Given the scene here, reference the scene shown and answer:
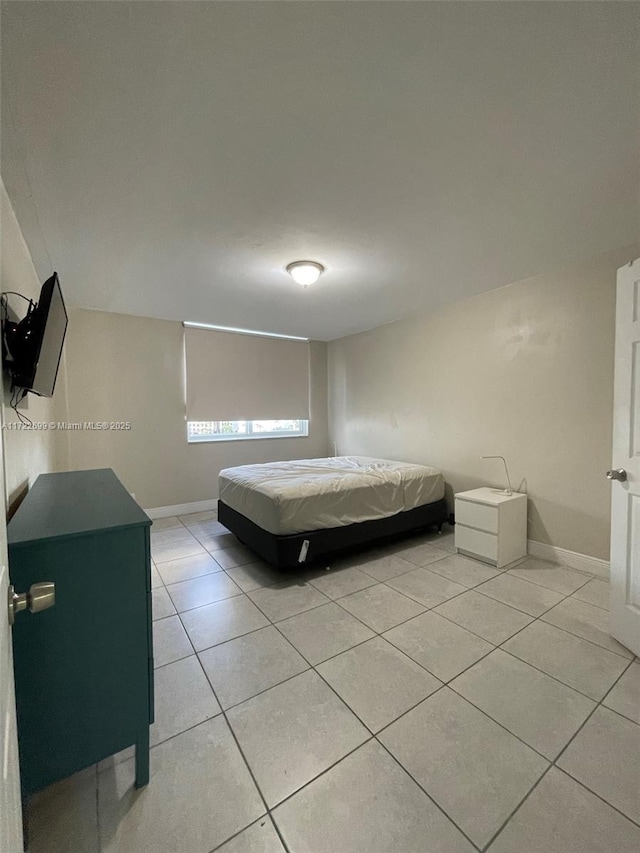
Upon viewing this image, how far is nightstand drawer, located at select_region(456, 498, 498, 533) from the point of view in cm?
282

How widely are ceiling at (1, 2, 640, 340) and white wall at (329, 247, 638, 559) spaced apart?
0.49m

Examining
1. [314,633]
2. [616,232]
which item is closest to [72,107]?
[314,633]

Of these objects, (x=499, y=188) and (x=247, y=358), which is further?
(x=247, y=358)

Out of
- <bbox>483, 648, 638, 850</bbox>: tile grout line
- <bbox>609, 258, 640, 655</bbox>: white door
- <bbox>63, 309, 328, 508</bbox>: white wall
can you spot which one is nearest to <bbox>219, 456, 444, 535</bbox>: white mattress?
<bbox>63, 309, 328, 508</bbox>: white wall

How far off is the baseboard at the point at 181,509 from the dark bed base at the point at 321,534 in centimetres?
110

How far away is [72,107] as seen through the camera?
131 centimetres

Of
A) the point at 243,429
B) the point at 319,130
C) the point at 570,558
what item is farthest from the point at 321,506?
the point at 243,429

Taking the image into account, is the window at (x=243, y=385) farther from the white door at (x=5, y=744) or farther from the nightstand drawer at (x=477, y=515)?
the white door at (x=5, y=744)

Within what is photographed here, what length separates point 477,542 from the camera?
2947 mm

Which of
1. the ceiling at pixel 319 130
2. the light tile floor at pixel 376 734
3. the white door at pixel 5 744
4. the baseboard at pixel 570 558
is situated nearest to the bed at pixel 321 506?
the light tile floor at pixel 376 734

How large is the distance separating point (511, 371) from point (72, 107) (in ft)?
11.1

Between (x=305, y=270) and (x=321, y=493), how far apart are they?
1771 mm

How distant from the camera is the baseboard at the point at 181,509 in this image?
14.0 ft

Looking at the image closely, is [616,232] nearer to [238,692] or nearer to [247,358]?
[238,692]
